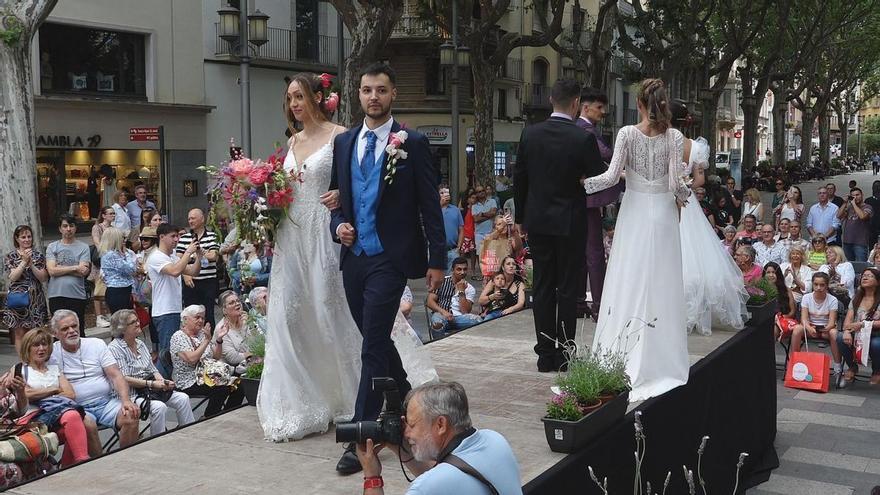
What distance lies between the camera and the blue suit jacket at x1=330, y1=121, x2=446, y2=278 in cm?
527

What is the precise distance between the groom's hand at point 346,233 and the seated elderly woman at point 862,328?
854 centimetres

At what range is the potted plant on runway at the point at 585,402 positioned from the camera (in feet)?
17.2

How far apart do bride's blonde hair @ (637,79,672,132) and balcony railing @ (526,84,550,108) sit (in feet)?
137

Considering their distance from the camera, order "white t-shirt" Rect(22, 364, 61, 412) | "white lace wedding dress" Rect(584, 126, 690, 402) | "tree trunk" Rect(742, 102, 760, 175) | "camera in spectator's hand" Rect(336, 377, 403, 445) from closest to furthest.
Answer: "camera in spectator's hand" Rect(336, 377, 403, 445)
"white lace wedding dress" Rect(584, 126, 690, 402)
"white t-shirt" Rect(22, 364, 61, 412)
"tree trunk" Rect(742, 102, 760, 175)

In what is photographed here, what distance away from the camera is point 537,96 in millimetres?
49219

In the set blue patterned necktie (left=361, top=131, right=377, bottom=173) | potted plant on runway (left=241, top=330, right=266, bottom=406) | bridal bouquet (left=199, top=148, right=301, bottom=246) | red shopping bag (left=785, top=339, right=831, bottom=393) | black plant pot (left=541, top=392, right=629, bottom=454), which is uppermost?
blue patterned necktie (left=361, top=131, right=377, bottom=173)

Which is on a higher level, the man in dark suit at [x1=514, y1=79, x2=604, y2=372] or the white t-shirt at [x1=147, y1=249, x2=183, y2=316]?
the man in dark suit at [x1=514, y1=79, x2=604, y2=372]

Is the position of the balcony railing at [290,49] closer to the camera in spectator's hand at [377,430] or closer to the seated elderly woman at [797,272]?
the seated elderly woman at [797,272]

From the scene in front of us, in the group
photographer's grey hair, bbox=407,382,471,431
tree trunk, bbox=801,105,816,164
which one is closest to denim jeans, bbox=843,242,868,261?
photographer's grey hair, bbox=407,382,471,431

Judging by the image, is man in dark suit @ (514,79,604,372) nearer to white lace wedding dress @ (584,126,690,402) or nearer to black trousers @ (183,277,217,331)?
white lace wedding dress @ (584,126,690,402)

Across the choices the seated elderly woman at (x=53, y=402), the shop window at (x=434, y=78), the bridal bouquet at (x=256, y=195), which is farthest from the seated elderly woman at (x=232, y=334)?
the shop window at (x=434, y=78)

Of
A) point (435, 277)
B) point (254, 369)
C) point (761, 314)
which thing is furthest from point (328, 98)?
point (761, 314)

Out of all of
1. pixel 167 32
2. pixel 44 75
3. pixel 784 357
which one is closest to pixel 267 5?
pixel 167 32

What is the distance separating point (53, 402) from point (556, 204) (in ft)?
12.3
